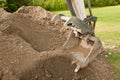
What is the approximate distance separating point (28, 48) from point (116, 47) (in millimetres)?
2697

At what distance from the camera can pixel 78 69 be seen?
14.7 ft

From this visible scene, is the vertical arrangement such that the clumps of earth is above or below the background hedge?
above

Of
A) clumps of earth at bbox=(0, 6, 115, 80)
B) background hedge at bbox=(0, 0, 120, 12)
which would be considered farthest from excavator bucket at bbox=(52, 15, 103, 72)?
background hedge at bbox=(0, 0, 120, 12)

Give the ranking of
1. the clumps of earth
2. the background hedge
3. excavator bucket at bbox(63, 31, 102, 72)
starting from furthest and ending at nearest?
the background hedge < excavator bucket at bbox(63, 31, 102, 72) < the clumps of earth

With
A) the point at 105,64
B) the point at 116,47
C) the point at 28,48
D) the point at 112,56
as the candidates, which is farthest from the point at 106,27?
the point at 28,48

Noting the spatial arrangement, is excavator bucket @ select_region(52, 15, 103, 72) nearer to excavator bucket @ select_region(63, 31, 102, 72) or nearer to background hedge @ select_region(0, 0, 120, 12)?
excavator bucket @ select_region(63, 31, 102, 72)

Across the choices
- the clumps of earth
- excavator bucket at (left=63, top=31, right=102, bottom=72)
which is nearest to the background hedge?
the clumps of earth

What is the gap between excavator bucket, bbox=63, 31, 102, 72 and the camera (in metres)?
4.27

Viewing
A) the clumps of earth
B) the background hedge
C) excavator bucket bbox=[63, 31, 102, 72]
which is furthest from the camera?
the background hedge

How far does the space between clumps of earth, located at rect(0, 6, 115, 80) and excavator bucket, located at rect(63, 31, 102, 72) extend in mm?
111

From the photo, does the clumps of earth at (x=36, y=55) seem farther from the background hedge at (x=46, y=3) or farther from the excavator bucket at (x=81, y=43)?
the background hedge at (x=46, y=3)

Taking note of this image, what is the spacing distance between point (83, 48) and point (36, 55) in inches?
27.2

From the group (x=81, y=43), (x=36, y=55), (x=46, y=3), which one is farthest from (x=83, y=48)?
(x=46, y=3)

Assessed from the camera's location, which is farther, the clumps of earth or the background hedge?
the background hedge
